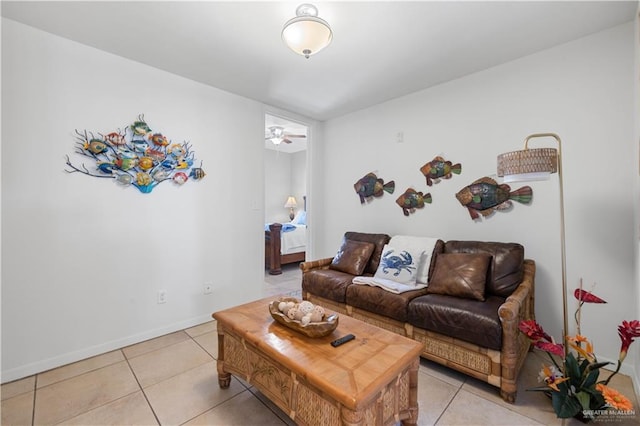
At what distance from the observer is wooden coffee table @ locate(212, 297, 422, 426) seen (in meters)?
1.14

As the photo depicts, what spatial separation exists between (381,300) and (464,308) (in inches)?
24.6

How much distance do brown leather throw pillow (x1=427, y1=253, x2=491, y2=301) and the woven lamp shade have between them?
80cm

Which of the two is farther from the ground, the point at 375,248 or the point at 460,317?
the point at 375,248

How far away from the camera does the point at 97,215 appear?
2289 mm

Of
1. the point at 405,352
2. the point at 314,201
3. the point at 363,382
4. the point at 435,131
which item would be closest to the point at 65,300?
the point at 363,382

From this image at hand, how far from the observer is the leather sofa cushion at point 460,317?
1.74m

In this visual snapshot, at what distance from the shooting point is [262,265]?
347cm

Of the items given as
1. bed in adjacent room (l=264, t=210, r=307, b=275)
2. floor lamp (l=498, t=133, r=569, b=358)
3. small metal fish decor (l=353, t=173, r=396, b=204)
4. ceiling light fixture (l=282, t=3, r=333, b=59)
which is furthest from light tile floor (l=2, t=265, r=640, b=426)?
bed in adjacent room (l=264, t=210, r=307, b=275)

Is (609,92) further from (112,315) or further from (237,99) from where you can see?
(112,315)

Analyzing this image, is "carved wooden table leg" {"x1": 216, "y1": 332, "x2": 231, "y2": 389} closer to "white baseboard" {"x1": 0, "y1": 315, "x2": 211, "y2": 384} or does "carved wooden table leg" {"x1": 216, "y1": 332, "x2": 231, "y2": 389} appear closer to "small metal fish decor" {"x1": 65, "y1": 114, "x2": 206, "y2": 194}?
"white baseboard" {"x1": 0, "y1": 315, "x2": 211, "y2": 384}

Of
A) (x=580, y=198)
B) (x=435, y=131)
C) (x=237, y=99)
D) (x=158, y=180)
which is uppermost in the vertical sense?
(x=237, y=99)

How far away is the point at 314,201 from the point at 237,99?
67.2 inches

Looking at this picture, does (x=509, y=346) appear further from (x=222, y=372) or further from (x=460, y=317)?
(x=222, y=372)

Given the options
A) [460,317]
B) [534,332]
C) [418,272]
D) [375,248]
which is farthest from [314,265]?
[534,332]
